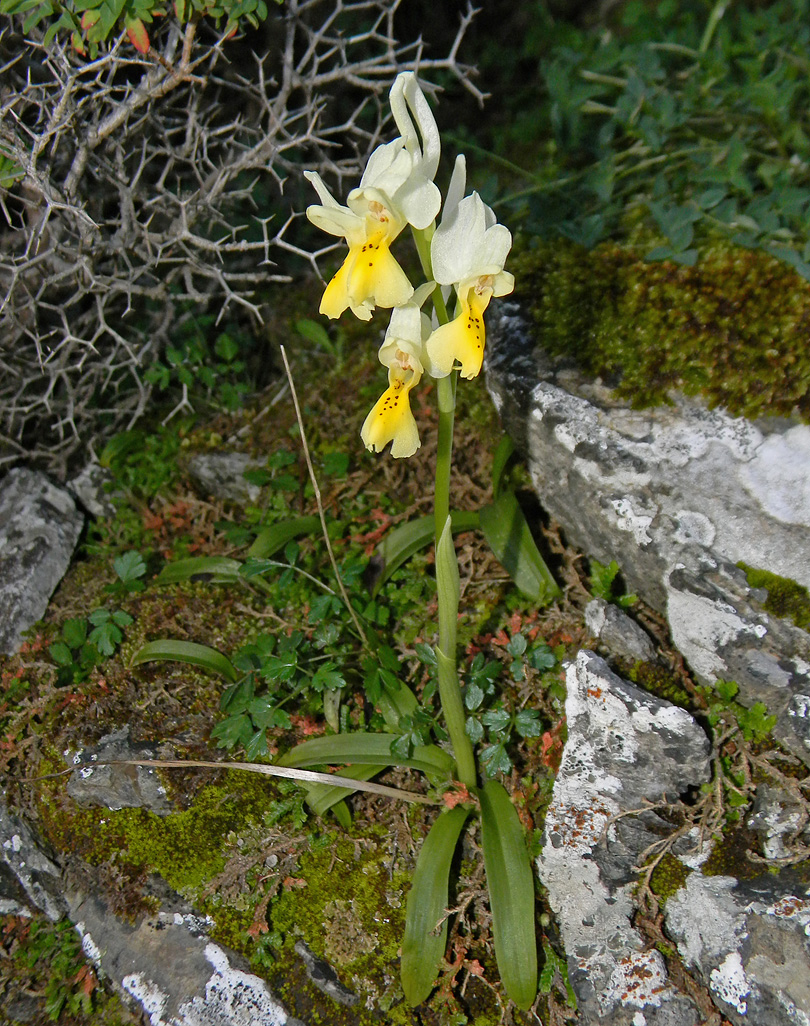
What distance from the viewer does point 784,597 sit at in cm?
241

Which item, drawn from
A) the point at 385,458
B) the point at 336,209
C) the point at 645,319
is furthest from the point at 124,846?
the point at 645,319

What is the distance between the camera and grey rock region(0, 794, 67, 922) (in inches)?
107

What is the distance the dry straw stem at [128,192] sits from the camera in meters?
2.95

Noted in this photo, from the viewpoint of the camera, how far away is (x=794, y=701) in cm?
236

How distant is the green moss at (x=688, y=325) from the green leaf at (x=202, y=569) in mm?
1560

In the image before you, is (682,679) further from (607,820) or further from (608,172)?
(608,172)

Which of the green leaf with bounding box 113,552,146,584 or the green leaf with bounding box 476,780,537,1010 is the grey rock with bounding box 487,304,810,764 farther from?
the green leaf with bounding box 113,552,146,584

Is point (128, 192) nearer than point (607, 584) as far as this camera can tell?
No

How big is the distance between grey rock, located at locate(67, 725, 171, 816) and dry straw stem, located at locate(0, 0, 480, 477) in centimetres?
151

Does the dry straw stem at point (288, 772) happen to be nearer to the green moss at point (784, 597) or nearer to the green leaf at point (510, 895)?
the green leaf at point (510, 895)

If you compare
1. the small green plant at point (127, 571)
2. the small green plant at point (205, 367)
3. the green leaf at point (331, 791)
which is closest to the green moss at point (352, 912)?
the green leaf at point (331, 791)

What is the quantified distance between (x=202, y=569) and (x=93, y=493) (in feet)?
2.95

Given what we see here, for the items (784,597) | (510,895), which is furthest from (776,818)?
(510,895)

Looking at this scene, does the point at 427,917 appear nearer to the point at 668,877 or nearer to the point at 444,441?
the point at 668,877
